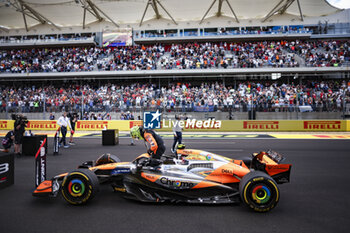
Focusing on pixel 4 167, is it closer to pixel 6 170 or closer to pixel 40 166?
pixel 6 170

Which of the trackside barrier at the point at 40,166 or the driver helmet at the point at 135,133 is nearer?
the trackside barrier at the point at 40,166

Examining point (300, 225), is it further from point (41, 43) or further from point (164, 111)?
point (41, 43)

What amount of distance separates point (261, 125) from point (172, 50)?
1645 cm

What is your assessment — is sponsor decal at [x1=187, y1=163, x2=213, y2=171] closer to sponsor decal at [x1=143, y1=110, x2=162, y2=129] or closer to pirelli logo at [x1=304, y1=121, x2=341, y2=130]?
sponsor decal at [x1=143, y1=110, x2=162, y2=129]

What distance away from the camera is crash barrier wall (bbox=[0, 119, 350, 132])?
56.6 ft

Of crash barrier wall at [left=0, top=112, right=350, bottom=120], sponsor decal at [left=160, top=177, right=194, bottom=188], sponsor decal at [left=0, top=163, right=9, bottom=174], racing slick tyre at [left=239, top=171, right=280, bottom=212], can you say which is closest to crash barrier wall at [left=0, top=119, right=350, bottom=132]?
crash barrier wall at [left=0, top=112, right=350, bottom=120]

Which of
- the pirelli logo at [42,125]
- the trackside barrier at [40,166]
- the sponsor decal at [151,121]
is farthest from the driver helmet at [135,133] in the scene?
the pirelli logo at [42,125]

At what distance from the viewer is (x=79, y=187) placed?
4051 mm

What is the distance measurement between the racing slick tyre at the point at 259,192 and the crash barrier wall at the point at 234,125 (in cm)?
1437

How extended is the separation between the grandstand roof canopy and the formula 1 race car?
1080 inches

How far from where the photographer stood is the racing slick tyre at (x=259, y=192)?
3.67 meters

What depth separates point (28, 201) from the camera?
14.1 feet

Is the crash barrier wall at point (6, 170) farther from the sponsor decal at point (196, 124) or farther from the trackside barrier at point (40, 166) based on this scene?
the sponsor decal at point (196, 124)

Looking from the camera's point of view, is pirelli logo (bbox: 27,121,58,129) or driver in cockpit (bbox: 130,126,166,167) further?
pirelli logo (bbox: 27,121,58,129)
